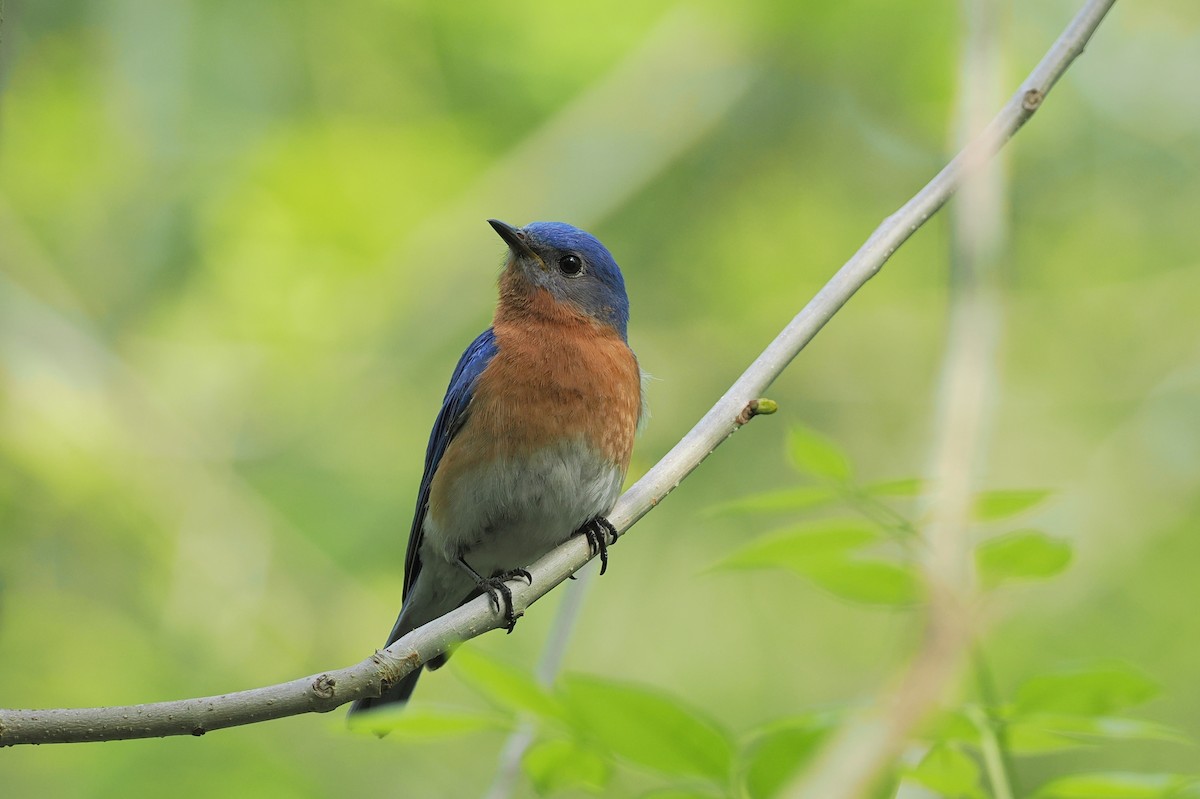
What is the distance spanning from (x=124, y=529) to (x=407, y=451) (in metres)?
2.64

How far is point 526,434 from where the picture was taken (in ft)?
19.1

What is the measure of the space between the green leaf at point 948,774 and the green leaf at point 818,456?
0.66 metres

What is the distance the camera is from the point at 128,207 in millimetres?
10969

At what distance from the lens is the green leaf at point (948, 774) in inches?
94.6

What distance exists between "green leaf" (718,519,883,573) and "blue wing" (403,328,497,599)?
344 cm

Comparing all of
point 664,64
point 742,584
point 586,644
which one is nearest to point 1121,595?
point 742,584

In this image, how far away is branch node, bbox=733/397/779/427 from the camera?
12.4 ft

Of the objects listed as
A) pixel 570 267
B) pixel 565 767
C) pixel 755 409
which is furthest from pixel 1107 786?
pixel 570 267

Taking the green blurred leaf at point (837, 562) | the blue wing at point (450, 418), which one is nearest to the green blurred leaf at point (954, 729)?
the green blurred leaf at point (837, 562)

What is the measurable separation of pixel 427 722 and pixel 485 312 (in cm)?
966

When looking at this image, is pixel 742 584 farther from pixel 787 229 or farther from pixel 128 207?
pixel 128 207

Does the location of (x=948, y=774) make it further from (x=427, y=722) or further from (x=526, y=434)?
(x=526, y=434)

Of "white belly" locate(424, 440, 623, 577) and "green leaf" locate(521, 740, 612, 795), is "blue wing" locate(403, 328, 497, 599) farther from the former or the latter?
"green leaf" locate(521, 740, 612, 795)

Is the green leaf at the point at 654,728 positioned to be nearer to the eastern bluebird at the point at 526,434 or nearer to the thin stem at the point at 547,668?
the thin stem at the point at 547,668
